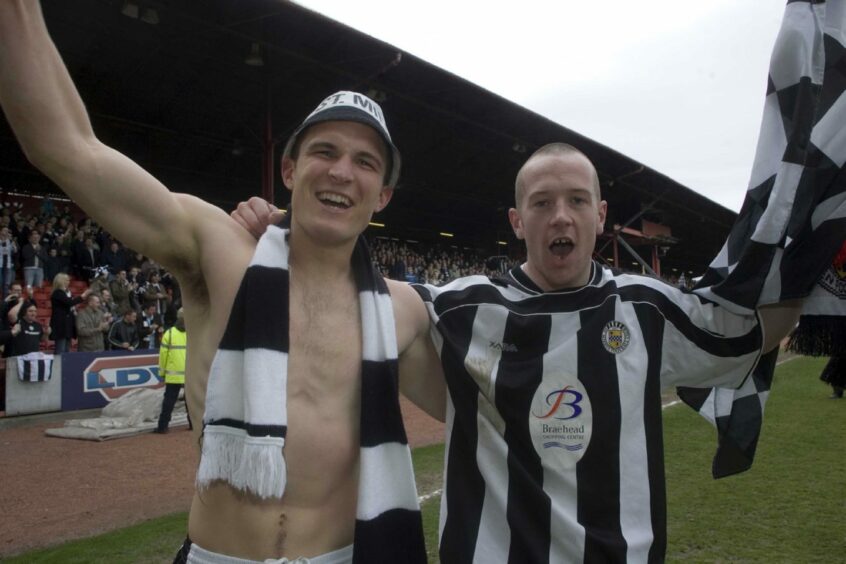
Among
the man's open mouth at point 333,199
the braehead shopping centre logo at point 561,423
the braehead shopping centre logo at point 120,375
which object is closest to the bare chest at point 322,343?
the man's open mouth at point 333,199

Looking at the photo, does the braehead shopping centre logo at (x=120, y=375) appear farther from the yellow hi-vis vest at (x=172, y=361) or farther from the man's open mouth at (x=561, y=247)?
the man's open mouth at (x=561, y=247)

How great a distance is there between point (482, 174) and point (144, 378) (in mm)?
11951

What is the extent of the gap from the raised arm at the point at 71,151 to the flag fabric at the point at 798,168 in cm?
153

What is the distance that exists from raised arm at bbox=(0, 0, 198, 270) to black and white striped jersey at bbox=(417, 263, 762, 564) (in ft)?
2.89

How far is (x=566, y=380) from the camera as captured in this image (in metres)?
1.91

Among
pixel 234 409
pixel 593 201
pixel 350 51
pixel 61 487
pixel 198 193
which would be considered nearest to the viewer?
pixel 234 409

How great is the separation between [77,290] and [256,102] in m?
6.06

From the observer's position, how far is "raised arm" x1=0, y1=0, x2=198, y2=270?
1.41 m

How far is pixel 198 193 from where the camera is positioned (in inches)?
773

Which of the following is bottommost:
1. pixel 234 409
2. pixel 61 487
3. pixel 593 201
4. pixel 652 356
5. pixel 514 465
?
pixel 61 487

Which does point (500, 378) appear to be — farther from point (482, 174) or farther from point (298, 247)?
→ point (482, 174)

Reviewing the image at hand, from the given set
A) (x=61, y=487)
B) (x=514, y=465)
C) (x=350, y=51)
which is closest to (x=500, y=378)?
(x=514, y=465)

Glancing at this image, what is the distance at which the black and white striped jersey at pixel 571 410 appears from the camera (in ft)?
5.98

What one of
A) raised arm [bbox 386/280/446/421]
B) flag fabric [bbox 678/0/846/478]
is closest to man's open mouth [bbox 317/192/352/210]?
raised arm [bbox 386/280/446/421]
